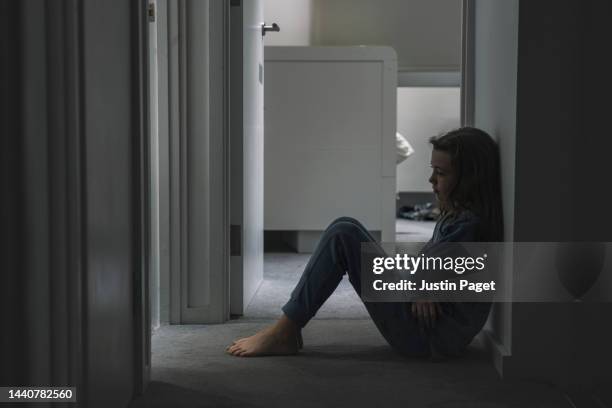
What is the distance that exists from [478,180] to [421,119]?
3.74m

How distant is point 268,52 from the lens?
3002mm

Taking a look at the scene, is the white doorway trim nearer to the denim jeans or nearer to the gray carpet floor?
the gray carpet floor

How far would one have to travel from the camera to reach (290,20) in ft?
11.9

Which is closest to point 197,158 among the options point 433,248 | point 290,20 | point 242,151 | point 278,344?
point 242,151

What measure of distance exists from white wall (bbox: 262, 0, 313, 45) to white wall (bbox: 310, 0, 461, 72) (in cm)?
6

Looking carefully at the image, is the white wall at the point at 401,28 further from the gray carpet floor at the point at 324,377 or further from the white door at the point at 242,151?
the gray carpet floor at the point at 324,377

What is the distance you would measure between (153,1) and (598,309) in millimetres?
1310

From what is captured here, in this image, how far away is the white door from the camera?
6.37 feet

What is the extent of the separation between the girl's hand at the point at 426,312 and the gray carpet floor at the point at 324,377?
0.09m

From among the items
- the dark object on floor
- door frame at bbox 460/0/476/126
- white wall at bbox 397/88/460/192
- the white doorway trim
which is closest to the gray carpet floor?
the white doorway trim

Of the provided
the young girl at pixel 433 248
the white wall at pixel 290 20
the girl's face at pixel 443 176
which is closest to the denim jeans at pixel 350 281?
the young girl at pixel 433 248

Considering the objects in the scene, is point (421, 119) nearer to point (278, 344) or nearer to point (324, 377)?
point (278, 344)

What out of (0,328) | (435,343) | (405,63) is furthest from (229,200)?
(405,63)

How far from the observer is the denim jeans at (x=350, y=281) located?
1452 millimetres
